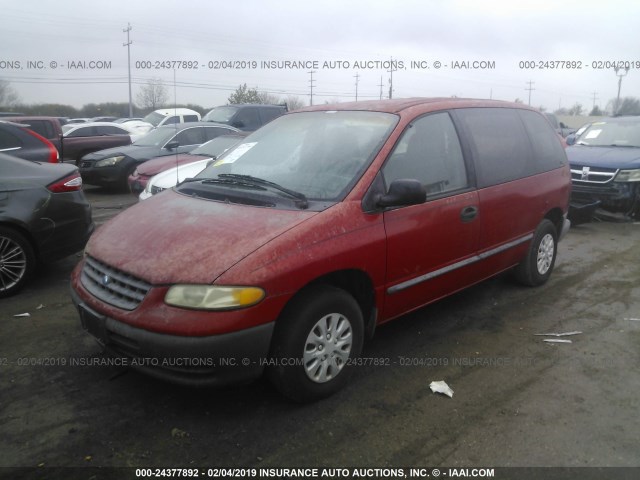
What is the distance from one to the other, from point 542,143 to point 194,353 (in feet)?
13.3

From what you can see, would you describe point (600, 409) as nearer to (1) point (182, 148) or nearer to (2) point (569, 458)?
(2) point (569, 458)

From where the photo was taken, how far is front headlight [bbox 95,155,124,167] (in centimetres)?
1103

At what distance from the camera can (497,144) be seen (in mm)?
4504

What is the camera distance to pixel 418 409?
312 cm

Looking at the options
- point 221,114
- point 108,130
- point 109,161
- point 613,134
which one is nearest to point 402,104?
point 613,134

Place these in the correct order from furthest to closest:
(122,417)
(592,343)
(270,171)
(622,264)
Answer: (622,264)
(592,343)
(270,171)
(122,417)

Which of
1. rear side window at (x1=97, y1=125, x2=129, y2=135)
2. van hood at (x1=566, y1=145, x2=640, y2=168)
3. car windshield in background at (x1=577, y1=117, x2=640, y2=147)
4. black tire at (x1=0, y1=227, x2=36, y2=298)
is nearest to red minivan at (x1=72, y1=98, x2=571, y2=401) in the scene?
black tire at (x1=0, y1=227, x2=36, y2=298)

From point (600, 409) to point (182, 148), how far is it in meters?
9.31

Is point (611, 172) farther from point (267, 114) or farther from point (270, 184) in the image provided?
point (267, 114)

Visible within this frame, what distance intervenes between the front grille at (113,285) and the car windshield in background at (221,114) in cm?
1153

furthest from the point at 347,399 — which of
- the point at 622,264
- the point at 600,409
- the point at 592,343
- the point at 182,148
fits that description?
the point at 182,148

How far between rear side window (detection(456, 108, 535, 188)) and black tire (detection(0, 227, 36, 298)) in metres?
4.06

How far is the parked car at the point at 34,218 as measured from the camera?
4.82 meters

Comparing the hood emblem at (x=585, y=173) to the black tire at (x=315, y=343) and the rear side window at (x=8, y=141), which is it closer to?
the black tire at (x=315, y=343)
